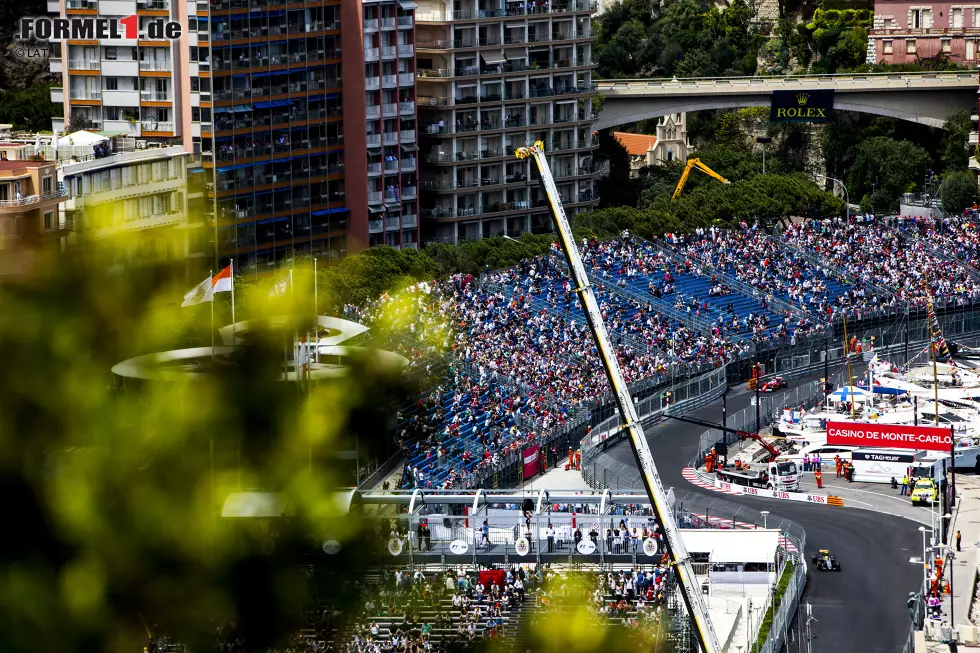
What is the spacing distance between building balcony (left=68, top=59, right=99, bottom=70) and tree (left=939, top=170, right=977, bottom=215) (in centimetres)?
6005

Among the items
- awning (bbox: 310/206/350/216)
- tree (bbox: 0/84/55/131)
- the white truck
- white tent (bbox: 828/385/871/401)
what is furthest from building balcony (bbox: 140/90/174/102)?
the white truck

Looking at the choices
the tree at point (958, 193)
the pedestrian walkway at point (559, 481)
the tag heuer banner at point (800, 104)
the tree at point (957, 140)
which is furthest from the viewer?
the tree at point (957, 140)

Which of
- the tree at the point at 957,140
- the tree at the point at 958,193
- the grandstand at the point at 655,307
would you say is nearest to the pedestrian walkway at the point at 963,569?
the grandstand at the point at 655,307

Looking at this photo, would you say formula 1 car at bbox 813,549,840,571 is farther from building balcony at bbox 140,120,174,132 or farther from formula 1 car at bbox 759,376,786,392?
building balcony at bbox 140,120,174,132

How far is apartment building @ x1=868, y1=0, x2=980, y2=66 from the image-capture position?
17425cm

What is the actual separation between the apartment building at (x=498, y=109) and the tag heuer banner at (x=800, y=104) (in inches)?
659

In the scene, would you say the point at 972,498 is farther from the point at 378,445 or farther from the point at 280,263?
the point at 378,445

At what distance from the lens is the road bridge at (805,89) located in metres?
148

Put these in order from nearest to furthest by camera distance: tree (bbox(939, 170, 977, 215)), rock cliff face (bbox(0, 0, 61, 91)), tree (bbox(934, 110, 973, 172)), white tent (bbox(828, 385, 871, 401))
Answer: white tent (bbox(828, 385, 871, 401)) → tree (bbox(939, 170, 977, 215)) → tree (bbox(934, 110, 973, 172)) → rock cliff face (bbox(0, 0, 61, 91))

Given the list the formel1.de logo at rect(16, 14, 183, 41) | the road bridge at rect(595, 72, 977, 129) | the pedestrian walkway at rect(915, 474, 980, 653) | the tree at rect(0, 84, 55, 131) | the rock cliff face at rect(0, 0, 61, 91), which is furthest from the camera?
the rock cliff face at rect(0, 0, 61, 91)

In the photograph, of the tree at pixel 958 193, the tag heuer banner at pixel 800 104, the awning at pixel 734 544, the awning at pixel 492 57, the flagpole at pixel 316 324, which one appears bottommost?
the awning at pixel 734 544

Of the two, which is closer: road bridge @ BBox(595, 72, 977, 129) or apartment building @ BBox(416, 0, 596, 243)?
apartment building @ BBox(416, 0, 596, 243)

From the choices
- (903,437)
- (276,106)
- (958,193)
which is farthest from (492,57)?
(903,437)

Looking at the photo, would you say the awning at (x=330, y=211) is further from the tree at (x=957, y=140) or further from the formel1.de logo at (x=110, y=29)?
the tree at (x=957, y=140)
